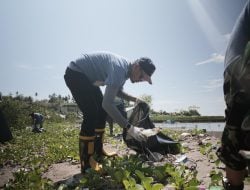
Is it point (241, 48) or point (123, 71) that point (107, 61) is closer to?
point (123, 71)

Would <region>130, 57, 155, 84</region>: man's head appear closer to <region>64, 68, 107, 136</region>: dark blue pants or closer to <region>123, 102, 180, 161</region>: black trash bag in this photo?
<region>64, 68, 107, 136</region>: dark blue pants

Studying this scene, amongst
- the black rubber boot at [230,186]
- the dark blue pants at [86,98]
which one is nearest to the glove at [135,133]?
the dark blue pants at [86,98]

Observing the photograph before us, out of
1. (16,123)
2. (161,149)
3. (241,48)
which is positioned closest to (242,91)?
(241,48)

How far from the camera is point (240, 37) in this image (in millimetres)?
2031

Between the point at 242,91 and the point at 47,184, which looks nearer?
the point at 242,91

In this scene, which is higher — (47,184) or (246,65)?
(246,65)

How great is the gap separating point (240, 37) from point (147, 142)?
2685mm

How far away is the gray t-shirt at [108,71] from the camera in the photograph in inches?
140

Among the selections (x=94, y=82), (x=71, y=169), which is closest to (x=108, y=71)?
(x=94, y=82)

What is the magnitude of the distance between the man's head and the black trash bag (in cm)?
84

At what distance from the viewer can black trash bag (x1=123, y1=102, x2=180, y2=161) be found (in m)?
4.38

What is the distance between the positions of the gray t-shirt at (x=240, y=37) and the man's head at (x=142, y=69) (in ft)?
6.33

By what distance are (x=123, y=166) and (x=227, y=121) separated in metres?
2.00

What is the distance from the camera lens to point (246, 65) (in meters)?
1.59
